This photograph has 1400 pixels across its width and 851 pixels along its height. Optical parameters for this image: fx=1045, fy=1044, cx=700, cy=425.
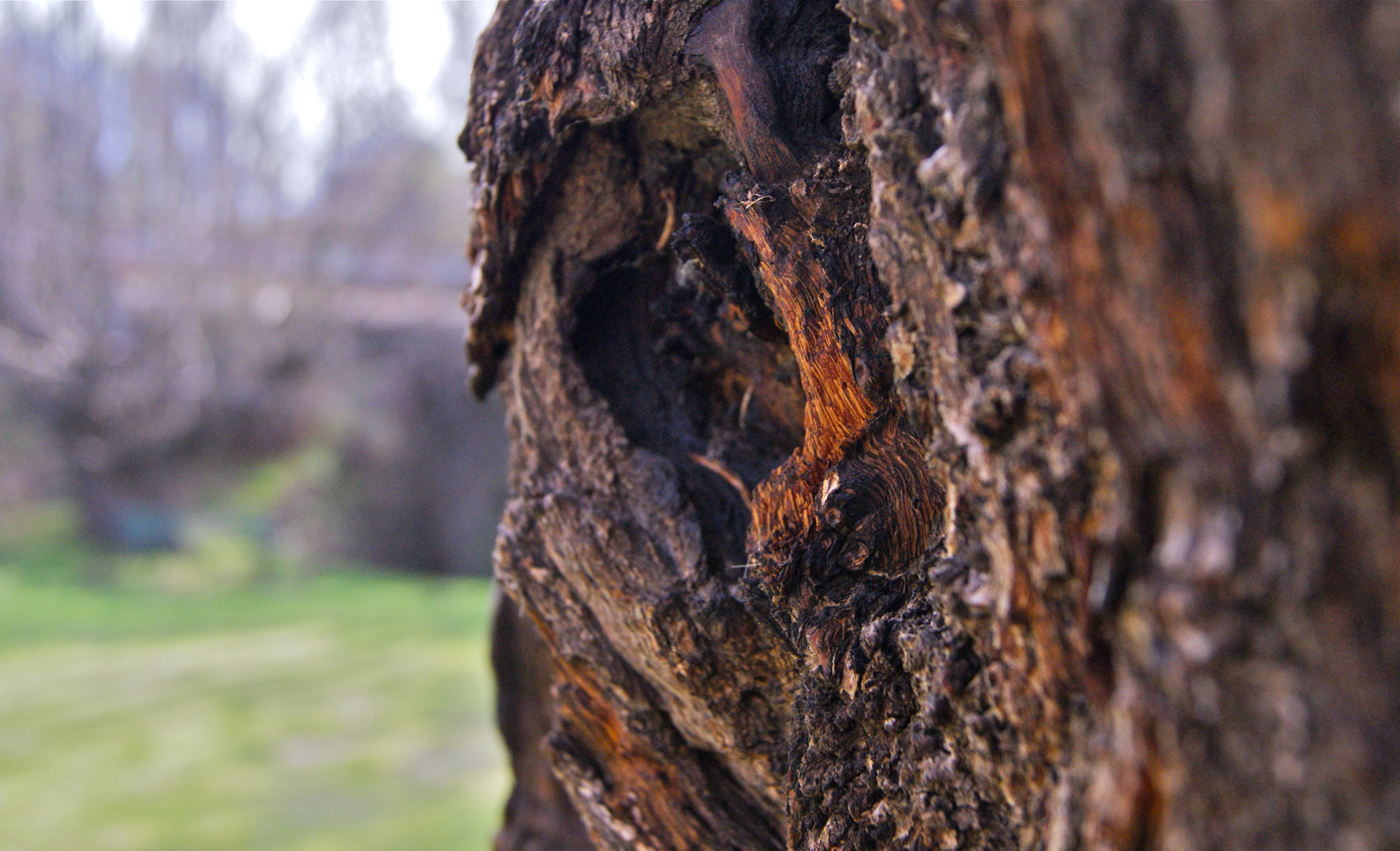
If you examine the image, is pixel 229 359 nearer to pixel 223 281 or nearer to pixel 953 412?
pixel 223 281

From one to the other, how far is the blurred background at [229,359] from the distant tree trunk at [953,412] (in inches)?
160

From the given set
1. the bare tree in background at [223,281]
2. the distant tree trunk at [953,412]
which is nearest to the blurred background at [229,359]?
the bare tree in background at [223,281]

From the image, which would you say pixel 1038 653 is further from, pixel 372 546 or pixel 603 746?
pixel 372 546

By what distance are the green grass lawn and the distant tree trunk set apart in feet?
7.04

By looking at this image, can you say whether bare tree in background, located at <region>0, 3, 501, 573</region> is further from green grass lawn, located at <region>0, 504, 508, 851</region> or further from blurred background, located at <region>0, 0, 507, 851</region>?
green grass lawn, located at <region>0, 504, 508, 851</region>

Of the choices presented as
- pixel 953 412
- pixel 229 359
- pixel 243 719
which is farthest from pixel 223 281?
pixel 953 412

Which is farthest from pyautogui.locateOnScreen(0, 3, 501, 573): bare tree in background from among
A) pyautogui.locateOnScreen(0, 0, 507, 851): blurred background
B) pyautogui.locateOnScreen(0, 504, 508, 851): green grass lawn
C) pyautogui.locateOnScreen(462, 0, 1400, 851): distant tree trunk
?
pyautogui.locateOnScreen(462, 0, 1400, 851): distant tree trunk

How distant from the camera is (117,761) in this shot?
3.49m

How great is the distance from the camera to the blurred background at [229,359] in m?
6.43

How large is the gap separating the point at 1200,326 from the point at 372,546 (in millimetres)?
7962

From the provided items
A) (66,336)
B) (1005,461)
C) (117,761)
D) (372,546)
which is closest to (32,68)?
(66,336)

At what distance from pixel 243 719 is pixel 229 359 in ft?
13.6

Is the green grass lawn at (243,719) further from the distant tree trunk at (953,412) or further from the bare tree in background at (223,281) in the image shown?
the distant tree trunk at (953,412)

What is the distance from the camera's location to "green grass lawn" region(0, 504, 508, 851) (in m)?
3.01
